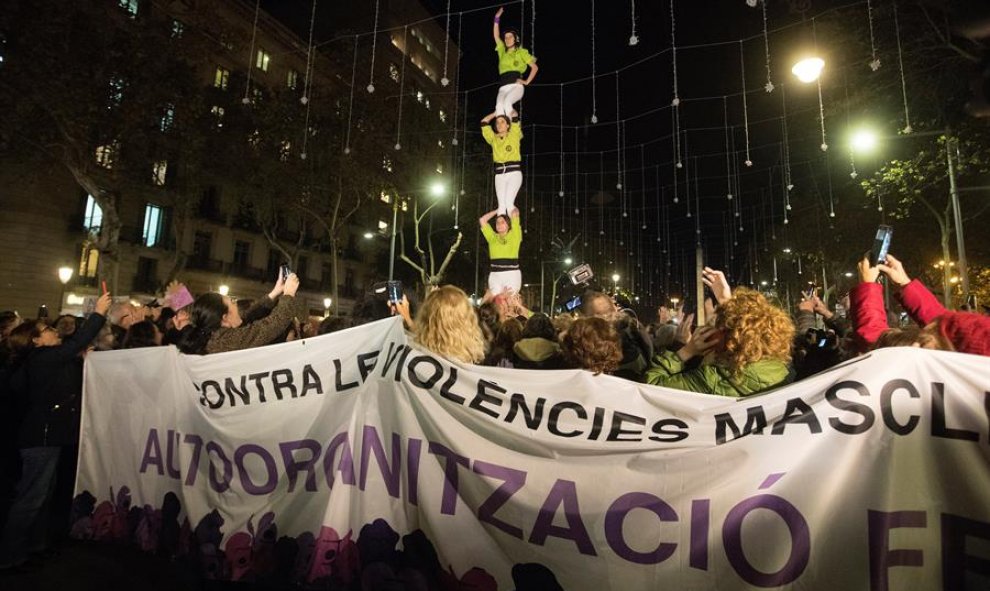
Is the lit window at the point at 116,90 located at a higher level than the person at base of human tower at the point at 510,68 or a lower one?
higher

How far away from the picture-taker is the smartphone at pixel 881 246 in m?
3.79

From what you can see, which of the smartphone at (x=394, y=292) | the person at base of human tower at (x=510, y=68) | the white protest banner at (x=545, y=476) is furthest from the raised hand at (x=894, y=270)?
the person at base of human tower at (x=510, y=68)

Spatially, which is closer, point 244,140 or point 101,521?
point 101,521

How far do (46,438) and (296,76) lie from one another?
4049 centimetres

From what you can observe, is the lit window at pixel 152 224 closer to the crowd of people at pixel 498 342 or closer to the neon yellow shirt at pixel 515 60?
the neon yellow shirt at pixel 515 60

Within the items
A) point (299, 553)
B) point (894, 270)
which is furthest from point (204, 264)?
point (894, 270)

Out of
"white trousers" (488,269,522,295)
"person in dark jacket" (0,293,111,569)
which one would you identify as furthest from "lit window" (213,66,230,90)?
"person in dark jacket" (0,293,111,569)

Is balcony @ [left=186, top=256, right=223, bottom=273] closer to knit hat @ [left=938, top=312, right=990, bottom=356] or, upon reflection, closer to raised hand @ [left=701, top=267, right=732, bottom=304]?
raised hand @ [left=701, top=267, right=732, bottom=304]

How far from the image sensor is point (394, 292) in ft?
15.3

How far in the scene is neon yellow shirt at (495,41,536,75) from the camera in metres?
11.0

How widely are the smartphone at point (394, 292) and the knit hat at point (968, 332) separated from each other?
365 centimetres

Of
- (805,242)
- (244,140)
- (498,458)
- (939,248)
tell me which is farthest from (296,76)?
(498,458)

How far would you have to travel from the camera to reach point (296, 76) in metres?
40.1

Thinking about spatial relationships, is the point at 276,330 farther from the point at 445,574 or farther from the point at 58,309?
the point at 58,309
